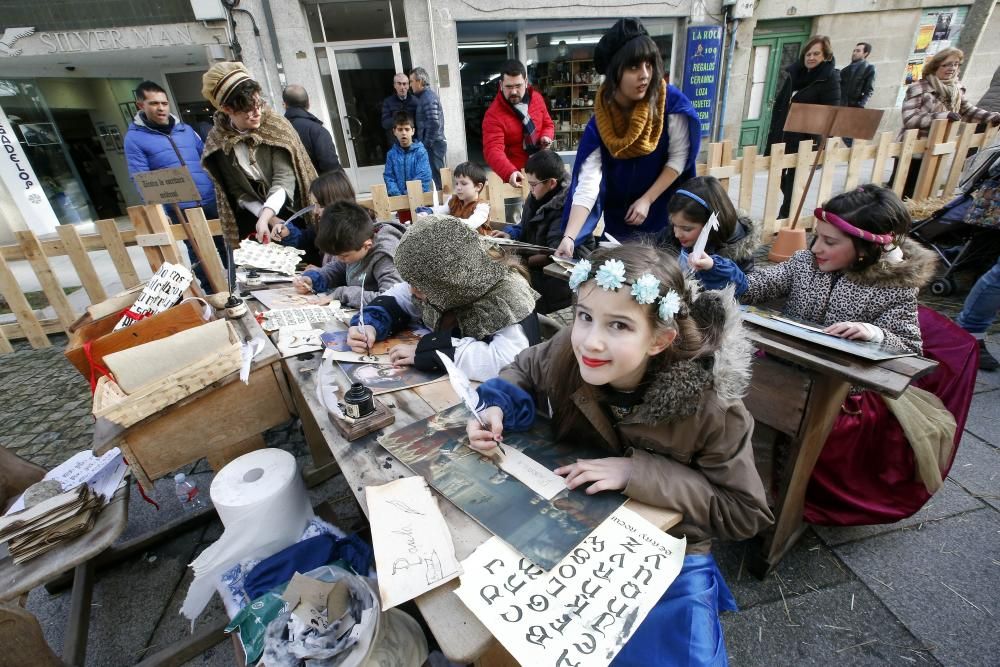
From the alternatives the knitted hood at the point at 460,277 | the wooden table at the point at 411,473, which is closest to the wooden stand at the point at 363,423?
the wooden table at the point at 411,473

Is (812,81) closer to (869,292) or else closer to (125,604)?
(869,292)

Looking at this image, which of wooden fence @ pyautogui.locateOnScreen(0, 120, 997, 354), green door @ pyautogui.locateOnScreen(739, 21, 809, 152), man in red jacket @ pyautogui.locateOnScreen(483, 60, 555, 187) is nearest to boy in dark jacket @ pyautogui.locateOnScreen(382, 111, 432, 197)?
wooden fence @ pyautogui.locateOnScreen(0, 120, 997, 354)

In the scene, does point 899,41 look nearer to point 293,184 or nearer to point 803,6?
point 803,6

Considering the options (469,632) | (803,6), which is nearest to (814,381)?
(469,632)

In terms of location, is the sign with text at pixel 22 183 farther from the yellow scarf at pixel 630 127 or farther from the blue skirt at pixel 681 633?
the blue skirt at pixel 681 633

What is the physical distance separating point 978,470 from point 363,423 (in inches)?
119

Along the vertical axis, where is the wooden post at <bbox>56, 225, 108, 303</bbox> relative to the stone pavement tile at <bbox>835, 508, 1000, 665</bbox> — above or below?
above

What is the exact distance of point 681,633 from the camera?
1.14 meters

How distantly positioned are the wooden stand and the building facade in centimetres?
829

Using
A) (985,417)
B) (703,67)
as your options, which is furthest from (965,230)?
(703,67)

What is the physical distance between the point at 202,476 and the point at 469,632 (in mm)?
2574

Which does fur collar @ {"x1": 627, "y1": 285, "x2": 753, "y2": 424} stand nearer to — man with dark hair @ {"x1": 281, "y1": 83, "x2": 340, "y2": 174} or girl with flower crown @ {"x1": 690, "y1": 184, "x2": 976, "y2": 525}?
girl with flower crown @ {"x1": 690, "y1": 184, "x2": 976, "y2": 525}

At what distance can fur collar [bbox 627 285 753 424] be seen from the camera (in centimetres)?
115

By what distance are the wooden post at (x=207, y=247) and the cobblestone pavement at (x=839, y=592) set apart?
221 centimetres
